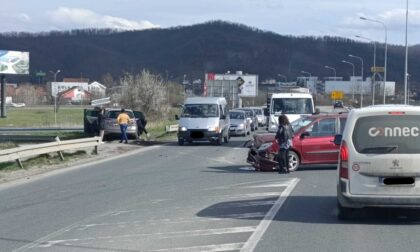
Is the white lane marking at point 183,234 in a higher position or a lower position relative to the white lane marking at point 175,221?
higher

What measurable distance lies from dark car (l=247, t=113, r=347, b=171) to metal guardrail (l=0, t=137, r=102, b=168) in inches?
271

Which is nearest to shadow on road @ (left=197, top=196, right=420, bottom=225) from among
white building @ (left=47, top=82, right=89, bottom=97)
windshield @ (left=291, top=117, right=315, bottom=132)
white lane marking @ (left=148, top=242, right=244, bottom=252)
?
white lane marking @ (left=148, top=242, right=244, bottom=252)

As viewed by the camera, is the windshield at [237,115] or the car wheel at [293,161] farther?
the windshield at [237,115]

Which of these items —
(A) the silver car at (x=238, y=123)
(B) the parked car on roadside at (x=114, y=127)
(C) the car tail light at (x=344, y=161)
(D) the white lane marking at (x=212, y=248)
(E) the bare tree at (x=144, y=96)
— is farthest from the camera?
(E) the bare tree at (x=144, y=96)

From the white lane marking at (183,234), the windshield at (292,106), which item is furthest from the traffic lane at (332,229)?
the windshield at (292,106)

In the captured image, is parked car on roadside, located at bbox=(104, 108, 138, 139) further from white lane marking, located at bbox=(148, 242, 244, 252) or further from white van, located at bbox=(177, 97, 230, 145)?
white lane marking, located at bbox=(148, 242, 244, 252)

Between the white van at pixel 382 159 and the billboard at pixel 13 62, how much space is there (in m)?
90.2

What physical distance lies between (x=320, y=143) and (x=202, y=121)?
45.6 ft

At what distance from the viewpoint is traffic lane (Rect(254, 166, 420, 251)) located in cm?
923

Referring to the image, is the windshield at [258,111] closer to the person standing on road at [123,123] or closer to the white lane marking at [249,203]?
the person standing on road at [123,123]

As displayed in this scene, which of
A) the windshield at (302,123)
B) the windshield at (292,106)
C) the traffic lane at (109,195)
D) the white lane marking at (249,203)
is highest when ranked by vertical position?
the windshield at (292,106)

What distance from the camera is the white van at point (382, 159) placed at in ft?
35.2

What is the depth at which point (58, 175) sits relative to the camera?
796 inches

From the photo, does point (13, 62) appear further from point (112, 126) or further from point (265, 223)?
point (265, 223)
